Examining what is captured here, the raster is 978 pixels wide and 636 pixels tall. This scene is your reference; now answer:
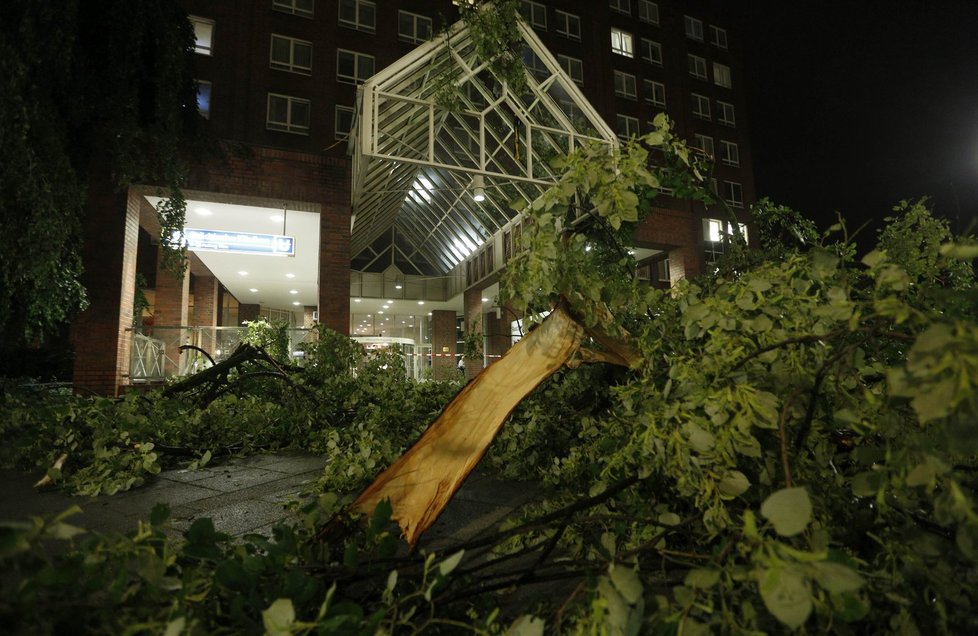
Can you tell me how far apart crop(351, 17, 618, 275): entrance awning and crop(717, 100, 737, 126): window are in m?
12.0

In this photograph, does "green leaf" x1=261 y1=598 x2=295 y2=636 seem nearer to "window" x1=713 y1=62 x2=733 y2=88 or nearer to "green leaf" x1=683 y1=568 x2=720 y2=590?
"green leaf" x1=683 y1=568 x2=720 y2=590

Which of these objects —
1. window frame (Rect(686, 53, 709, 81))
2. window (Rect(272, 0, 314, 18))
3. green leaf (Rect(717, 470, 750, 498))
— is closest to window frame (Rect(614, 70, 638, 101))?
window frame (Rect(686, 53, 709, 81))

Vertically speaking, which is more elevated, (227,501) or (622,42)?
(622,42)

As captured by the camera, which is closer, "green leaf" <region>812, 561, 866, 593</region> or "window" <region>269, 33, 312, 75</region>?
"green leaf" <region>812, 561, 866, 593</region>

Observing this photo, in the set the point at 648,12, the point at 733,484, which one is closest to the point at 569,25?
the point at 648,12

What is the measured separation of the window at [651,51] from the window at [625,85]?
1.71 meters

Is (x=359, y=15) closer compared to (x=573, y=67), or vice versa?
(x=359, y=15)

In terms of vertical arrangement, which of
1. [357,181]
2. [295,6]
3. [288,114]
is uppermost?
[295,6]

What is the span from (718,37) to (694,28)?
1.38 metres

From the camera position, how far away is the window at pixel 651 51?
22.8 metres

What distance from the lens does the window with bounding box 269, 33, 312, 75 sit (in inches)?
585

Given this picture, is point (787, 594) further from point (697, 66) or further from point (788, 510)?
point (697, 66)

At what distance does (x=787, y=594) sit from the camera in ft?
2.49

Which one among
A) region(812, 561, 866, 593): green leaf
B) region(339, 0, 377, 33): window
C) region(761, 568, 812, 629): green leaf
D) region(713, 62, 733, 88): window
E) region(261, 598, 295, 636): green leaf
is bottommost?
region(261, 598, 295, 636): green leaf
